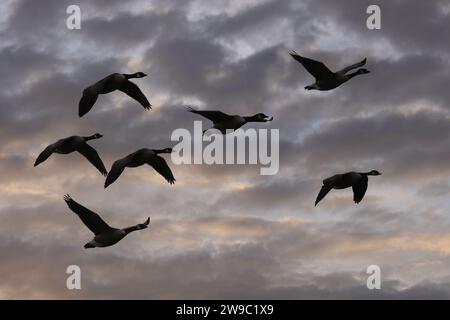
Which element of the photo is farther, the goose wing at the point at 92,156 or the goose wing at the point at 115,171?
the goose wing at the point at 92,156

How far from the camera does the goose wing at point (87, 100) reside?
30.3 metres

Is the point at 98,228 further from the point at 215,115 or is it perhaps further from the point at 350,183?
the point at 350,183

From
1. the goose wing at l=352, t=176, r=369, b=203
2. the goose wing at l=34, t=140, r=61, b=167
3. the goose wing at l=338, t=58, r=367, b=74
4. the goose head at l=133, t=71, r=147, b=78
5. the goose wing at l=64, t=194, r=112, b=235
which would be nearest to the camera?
the goose wing at l=64, t=194, r=112, b=235

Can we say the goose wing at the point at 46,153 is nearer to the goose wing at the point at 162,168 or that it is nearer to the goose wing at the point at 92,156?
the goose wing at the point at 92,156

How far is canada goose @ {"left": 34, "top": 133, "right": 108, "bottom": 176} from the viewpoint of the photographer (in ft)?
104

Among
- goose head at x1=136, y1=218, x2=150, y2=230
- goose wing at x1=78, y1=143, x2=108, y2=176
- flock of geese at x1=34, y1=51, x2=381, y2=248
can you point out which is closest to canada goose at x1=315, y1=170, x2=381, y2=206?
flock of geese at x1=34, y1=51, x2=381, y2=248

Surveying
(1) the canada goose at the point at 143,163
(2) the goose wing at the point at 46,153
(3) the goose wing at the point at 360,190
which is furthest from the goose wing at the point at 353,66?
(2) the goose wing at the point at 46,153

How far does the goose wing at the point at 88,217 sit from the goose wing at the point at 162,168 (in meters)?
4.64

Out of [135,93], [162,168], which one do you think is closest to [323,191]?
[162,168]

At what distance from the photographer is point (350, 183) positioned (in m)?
33.0

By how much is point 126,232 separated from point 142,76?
256 inches

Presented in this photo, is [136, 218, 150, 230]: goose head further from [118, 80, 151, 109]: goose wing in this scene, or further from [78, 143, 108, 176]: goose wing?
[118, 80, 151, 109]: goose wing

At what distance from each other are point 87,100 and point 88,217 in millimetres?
4205

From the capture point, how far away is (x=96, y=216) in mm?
29188
